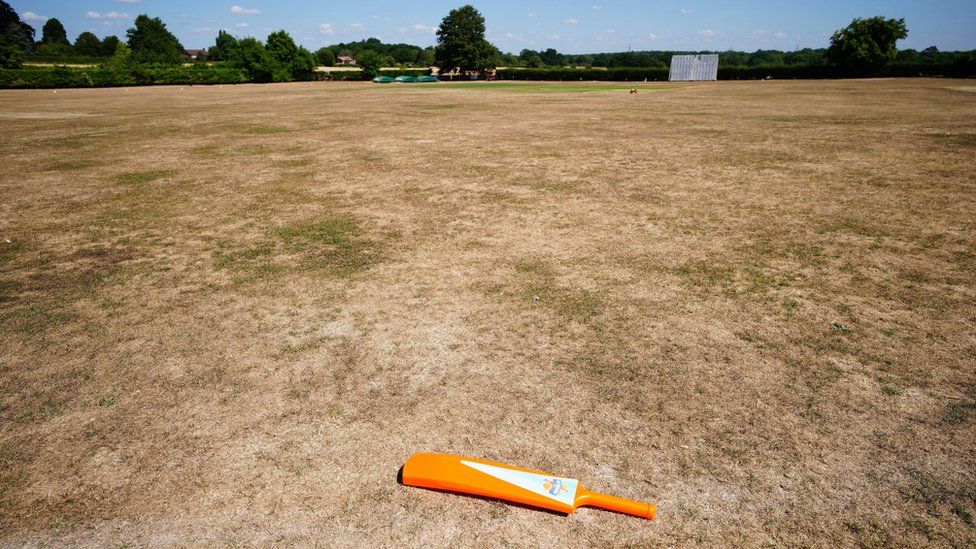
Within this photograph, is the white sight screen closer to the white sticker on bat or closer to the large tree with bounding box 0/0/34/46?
the white sticker on bat

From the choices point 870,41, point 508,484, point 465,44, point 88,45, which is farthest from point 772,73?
point 88,45

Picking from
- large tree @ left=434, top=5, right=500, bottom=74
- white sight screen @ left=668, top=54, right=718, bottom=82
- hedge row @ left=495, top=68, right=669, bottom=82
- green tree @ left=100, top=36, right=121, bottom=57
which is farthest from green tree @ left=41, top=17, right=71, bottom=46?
white sight screen @ left=668, top=54, right=718, bottom=82

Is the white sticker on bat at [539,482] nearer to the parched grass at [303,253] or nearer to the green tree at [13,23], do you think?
the parched grass at [303,253]

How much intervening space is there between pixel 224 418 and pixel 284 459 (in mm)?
725

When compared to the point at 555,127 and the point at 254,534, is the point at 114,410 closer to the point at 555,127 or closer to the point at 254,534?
the point at 254,534

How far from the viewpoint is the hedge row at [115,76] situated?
51.8 meters

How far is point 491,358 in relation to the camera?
439 centimetres

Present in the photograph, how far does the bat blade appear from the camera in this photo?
2883mm

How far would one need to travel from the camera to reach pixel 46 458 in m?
3.35

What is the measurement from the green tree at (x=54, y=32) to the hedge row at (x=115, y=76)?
423 ft

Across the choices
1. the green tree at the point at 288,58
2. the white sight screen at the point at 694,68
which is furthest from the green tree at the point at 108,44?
the white sight screen at the point at 694,68

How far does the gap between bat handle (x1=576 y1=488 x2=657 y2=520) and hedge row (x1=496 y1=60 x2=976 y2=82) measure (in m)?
75.7

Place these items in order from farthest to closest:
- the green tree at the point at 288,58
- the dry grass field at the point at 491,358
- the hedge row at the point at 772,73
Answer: the green tree at the point at 288,58 → the hedge row at the point at 772,73 → the dry grass field at the point at 491,358

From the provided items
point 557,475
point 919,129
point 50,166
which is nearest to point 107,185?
point 50,166
